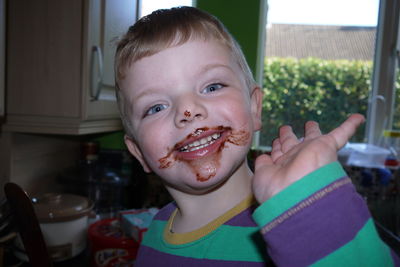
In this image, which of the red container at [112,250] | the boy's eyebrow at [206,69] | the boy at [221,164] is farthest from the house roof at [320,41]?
the boy's eyebrow at [206,69]

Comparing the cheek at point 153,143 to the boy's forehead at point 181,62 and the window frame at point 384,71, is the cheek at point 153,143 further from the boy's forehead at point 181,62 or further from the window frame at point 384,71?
the window frame at point 384,71

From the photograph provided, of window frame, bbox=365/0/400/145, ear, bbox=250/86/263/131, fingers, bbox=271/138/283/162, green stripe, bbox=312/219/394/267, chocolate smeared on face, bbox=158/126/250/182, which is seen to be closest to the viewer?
green stripe, bbox=312/219/394/267

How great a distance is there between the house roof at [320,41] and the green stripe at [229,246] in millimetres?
1819

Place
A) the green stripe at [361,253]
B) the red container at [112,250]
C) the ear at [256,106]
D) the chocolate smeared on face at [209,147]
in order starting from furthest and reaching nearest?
the red container at [112,250] < the ear at [256,106] < the chocolate smeared on face at [209,147] < the green stripe at [361,253]

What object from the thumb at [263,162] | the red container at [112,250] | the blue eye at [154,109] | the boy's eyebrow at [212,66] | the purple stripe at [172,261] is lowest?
the red container at [112,250]

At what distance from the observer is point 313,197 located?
409 millimetres

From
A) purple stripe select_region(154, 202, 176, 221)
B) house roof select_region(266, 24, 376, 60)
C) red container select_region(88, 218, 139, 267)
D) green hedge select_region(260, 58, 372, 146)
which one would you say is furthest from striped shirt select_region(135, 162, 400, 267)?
house roof select_region(266, 24, 376, 60)

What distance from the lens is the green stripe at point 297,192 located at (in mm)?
411

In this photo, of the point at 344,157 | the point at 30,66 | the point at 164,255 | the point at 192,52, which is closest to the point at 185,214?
the point at 164,255

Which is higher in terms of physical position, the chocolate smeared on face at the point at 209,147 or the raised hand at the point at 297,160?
the raised hand at the point at 297,160

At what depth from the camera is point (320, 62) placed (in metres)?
2.20

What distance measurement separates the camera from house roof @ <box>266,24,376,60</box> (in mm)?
2146

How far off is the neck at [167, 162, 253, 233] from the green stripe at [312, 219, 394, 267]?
0.29 m

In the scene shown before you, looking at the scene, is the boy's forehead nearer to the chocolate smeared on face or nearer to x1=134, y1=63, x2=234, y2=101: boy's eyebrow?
x1=134, y1=63, x2=234, y2=101: boy's eyebrow
